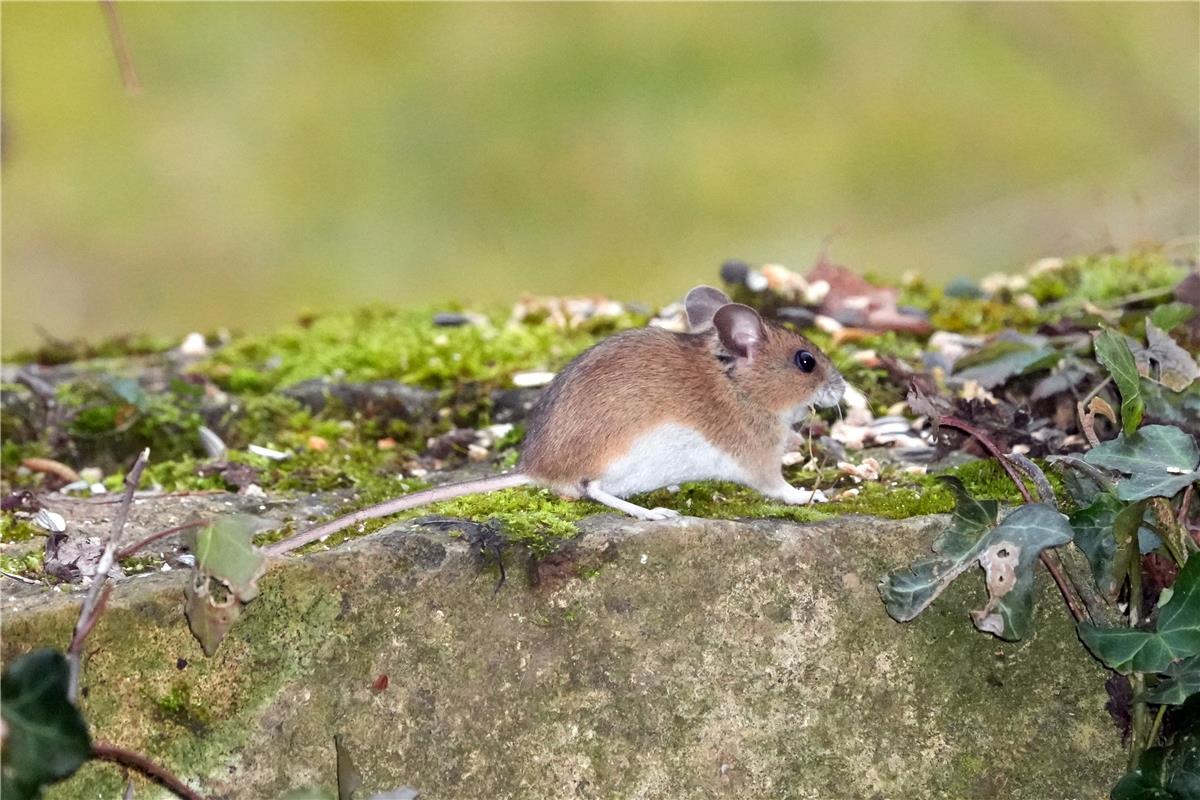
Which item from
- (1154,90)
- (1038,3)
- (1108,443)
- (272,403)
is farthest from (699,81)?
(1108,443)

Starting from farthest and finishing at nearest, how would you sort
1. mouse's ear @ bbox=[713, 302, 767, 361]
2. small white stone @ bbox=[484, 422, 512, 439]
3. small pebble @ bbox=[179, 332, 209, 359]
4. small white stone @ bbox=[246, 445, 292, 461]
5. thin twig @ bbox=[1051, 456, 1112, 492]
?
1. small pebble @ bbox=[179, 332, 209, 359]
2. small white stone @ bbox=[484, 422, 512, 439]
3. small white stone @ bbox=[246, 445, 292, 461]
4. mouse's ear @ bbox=[713, 302, 767, 361]
5. thin twig @ bbox=[1051, 456, 1112, 492]

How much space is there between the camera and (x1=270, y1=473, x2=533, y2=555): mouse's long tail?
8.38ft

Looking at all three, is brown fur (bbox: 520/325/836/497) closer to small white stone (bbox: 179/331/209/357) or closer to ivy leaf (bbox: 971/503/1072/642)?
ivy leaf (bbox: 971/503/1072/642)

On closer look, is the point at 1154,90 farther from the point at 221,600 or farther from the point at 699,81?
the point at 221,600

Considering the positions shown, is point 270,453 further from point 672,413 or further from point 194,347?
point 194,347

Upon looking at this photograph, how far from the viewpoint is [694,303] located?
353 centimetres

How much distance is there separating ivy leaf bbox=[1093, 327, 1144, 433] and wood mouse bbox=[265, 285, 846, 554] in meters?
0.70

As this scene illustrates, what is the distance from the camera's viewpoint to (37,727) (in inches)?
80.7

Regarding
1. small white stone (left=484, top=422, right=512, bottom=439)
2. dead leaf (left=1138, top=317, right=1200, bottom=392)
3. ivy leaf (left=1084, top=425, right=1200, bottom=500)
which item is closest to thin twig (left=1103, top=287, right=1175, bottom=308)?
dead leaf (left=1138, top=317, right=1200, bottom=392)

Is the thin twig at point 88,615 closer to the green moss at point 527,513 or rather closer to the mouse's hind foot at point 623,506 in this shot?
the green moss at point 527,513

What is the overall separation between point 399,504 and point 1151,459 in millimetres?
1537

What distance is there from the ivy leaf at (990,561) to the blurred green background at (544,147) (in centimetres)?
587

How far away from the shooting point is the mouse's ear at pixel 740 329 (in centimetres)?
321

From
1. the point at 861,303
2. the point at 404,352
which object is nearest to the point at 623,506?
the point at 404,352
